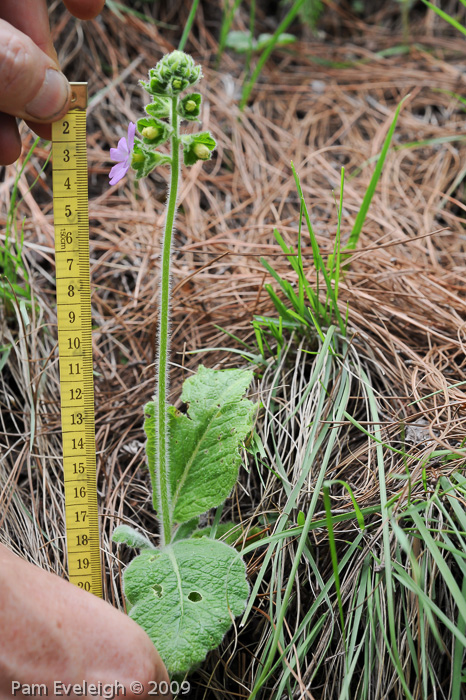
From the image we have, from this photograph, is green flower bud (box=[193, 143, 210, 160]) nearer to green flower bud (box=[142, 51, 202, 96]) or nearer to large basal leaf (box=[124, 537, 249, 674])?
green flower bud (box=[142, 51, 202, 96])

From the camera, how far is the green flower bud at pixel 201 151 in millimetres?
1542

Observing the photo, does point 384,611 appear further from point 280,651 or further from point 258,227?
point 258,227

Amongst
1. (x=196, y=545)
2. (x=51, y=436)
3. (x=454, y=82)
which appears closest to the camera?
(x=196, y=545)

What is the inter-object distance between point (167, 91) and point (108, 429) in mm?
1203

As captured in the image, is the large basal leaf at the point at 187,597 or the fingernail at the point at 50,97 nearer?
the large basal leaf at the point at 187,597

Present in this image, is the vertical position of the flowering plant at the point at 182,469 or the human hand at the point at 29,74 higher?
the human hand at the point at 29,74

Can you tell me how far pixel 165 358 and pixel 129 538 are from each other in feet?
1.81

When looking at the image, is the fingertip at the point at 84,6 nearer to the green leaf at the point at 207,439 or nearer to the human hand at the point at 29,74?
the human hand at the point at 29,74

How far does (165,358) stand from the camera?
1.68 metres

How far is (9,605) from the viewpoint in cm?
128

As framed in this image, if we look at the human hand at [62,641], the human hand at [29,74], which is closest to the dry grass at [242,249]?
the human hand at [62,641]

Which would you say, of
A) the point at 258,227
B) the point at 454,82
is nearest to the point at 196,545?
the point at 258,227

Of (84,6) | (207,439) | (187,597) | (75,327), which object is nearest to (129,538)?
(187,597)

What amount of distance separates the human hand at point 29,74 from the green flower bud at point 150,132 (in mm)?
313
